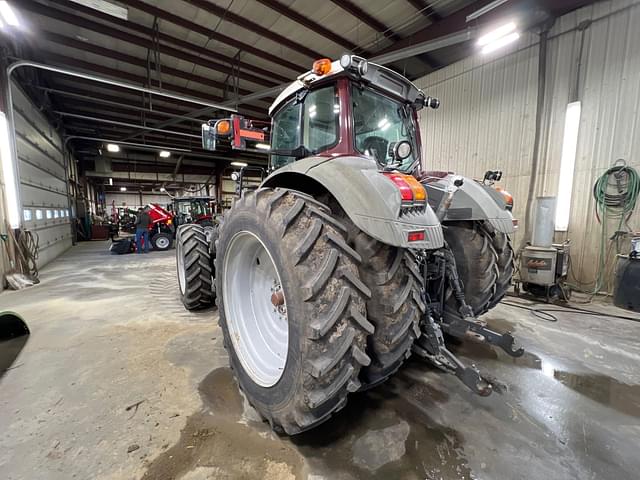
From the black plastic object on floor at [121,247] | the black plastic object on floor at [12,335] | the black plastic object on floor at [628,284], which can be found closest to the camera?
the black plastic object on floor at [12,335]

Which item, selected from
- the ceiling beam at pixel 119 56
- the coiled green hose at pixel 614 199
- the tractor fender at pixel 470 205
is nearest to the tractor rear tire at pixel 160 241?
the ceiling beam at pixel 119 56

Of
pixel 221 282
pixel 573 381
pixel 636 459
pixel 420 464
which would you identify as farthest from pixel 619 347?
pixel 221 282

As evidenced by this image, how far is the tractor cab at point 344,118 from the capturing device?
5.80ft

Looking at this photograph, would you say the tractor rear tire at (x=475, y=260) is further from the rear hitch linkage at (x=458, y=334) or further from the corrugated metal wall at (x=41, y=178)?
the corrugated metal wall at (x=41, y=178)

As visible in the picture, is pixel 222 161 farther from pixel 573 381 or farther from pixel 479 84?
pixel 573 381

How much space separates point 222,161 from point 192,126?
6.67m

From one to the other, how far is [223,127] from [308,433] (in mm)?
2016

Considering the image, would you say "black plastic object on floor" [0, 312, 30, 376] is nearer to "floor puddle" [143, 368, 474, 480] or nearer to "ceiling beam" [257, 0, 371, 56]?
"floor puddle" [143, 368, 474, 480]

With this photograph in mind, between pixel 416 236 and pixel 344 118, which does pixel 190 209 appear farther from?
pixel 416 236

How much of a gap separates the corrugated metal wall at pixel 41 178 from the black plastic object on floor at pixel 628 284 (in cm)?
1030

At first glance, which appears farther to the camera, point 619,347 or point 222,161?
point 222,161

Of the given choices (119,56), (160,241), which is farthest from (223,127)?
(160,241)

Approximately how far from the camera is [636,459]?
54.4 inches

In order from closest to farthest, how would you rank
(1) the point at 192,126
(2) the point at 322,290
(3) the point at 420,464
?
1. (2) the point at 322,290
2. (3) the point at 420,464
3. (1) the point at 192,126
